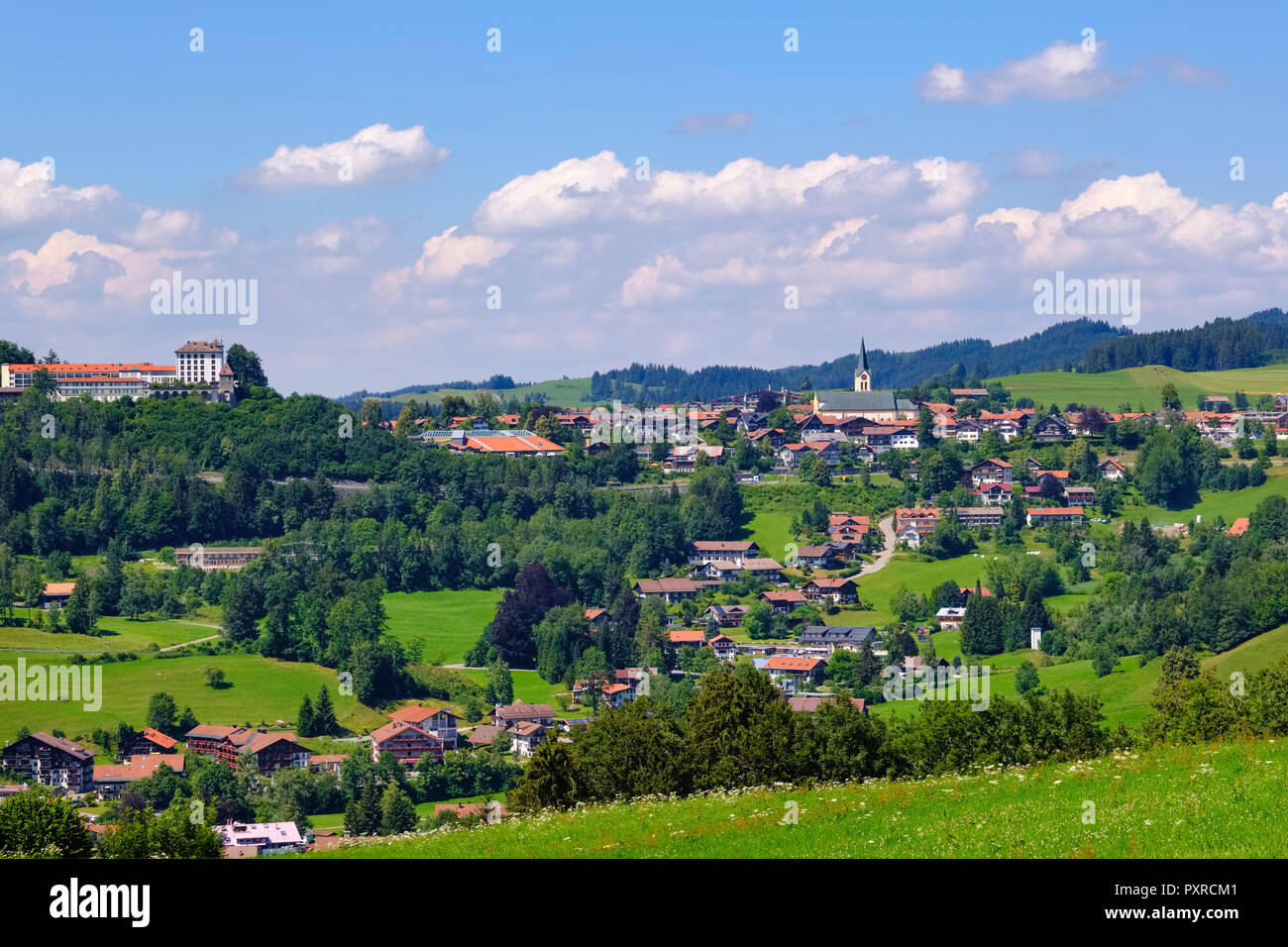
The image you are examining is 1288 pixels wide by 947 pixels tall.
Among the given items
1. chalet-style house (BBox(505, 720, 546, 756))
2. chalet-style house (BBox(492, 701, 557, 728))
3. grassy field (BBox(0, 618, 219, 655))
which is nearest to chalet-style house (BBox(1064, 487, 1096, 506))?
chalet-style house (BBox(492, 701, 557, 728))

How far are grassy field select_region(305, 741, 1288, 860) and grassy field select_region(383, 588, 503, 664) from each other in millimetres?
78350

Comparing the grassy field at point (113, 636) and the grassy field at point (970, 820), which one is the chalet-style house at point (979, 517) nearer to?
the grassy field at point (113, 636)

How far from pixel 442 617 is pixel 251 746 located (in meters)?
36.2

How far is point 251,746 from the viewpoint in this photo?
243 feet

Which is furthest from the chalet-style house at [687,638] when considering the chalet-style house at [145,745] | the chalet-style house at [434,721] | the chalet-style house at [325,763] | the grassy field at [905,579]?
the chalet-style house at [145,745]

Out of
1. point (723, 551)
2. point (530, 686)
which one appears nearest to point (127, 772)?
point (530, 686)

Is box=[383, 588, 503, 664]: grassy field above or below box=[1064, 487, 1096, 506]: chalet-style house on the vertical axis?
below

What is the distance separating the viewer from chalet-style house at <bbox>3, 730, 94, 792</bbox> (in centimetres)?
6931

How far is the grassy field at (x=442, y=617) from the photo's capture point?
101625 millimetres

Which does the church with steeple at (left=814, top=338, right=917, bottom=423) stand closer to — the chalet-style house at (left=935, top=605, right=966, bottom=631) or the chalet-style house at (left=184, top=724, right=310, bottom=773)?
the chalet-style house at (left=935, top=605, right=966, bottom=631)

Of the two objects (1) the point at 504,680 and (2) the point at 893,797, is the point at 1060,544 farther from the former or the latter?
(2) the point at 893,797

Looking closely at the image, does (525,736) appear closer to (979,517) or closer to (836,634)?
(836,634)
